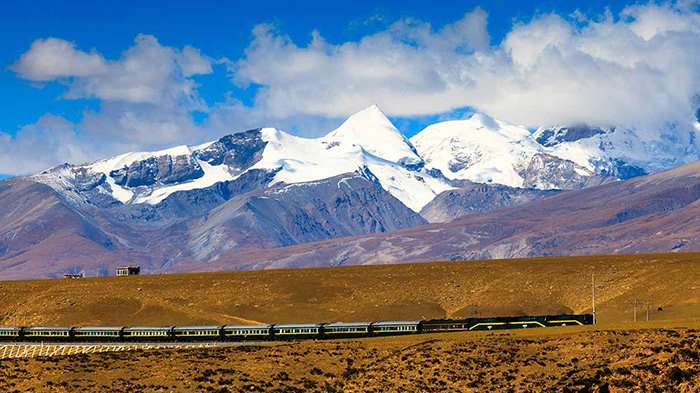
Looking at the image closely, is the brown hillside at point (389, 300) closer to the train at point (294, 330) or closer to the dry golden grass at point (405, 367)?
the train at point (294, 330)

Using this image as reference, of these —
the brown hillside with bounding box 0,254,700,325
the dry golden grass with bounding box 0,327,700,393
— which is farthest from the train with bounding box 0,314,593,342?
the brown hillside with bounding box 0,254,700,325

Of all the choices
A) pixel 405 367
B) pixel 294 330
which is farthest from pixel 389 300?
pixel 405 367

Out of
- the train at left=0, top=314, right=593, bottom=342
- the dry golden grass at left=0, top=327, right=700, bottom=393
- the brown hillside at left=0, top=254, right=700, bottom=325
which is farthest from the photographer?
the brown hillside at left=0, top=254, right=700, bottom=325

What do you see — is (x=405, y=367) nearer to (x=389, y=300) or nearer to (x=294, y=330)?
(x=294, y=330)

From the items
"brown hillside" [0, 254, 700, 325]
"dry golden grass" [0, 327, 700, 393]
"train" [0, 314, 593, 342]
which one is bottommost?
"dry golden grass" [0, 327, 700, 393]

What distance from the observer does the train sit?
124m

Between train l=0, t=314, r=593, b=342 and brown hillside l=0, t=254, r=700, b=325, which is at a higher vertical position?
brown hillside l=0, t=254, r=700, b=325

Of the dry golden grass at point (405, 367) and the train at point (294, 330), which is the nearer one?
the dry golden grass at point (405, 367)

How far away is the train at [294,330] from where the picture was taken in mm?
123938

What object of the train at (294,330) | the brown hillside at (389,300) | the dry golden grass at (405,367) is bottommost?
the dry golden grass at (405,367)

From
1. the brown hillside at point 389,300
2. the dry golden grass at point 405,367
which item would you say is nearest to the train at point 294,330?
the dry golden grass at point 405,367

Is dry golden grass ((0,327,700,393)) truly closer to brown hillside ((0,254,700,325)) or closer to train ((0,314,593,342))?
train ((0,314,593,342))

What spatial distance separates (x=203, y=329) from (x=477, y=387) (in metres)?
58.4

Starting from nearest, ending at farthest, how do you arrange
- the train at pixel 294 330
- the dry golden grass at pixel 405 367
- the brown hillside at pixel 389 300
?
1. the dry golden grass at pixel 405 367
2. the train at pixel 294 330
3. the brown hillside at pixel 389 300
